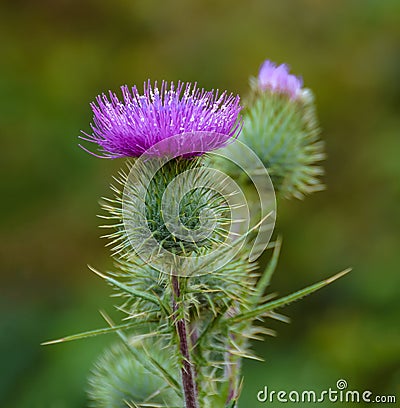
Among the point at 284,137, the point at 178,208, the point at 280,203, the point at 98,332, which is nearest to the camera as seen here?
the point at 98,332

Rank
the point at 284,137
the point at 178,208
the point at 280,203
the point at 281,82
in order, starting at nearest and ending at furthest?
the point at 178,208, the point at 284,137, the point at 281,82, the point at 280,203

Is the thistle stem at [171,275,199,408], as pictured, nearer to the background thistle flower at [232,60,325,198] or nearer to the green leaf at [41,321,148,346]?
the green leaf at [41,321,148,346]

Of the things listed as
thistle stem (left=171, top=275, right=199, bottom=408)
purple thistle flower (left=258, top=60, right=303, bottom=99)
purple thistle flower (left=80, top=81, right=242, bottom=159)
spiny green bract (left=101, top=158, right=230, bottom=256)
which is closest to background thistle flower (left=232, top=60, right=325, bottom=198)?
purple thistle flower (left=258, top=60, right=303, bottom=99)

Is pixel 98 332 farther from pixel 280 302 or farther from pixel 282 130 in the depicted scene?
pixel 282 130

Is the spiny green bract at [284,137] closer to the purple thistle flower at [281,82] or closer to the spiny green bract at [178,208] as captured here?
the purple thistle flower at [281,82]

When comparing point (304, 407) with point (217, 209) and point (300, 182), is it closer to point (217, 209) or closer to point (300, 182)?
point (300, 182)

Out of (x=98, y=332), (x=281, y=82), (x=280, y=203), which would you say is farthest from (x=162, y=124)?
(x=280, y=203)

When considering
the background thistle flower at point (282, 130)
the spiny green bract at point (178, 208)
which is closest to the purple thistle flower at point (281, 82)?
the background thistle flower at point (282, 130)
